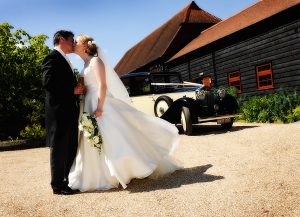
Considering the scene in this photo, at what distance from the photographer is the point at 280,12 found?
41.8 ft

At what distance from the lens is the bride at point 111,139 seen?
4.24 m

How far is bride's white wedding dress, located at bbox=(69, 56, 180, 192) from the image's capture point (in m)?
4.22

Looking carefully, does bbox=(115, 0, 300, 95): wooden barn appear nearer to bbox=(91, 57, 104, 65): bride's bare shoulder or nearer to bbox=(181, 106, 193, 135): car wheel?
bbox=(181, 106, 193, 135): car wheel

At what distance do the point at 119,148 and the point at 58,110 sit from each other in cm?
87

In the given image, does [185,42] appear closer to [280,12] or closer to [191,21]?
[191,21]

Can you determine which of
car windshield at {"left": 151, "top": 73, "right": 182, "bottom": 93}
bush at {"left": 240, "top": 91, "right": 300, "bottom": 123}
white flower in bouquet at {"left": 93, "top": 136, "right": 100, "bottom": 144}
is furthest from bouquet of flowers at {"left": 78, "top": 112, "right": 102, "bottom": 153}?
bush at {"left": 240, "top": 91, "right": 300, "bottom": 123}

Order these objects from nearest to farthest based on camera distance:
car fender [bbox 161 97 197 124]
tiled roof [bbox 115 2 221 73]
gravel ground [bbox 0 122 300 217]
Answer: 1. gravel ground [bbox 0 122 300 217]
2. car fender [bbox 161 97 197 124]
3. tiled roof [bbox 115 2 221 73]

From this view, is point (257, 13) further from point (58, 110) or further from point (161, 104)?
point (58, 110)

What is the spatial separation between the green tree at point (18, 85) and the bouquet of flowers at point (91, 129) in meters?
10.0

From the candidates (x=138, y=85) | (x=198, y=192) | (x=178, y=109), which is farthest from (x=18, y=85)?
(x=198, y=192)

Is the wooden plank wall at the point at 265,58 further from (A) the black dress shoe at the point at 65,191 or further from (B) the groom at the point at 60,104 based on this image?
(A) the black dress shoe at the point at 65,191

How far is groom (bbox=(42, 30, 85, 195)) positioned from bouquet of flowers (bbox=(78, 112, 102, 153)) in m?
0.12

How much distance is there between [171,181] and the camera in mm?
4445

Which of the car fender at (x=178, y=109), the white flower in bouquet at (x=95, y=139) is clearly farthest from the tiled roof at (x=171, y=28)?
the white flower in bouquet at (x=95, y=139)
